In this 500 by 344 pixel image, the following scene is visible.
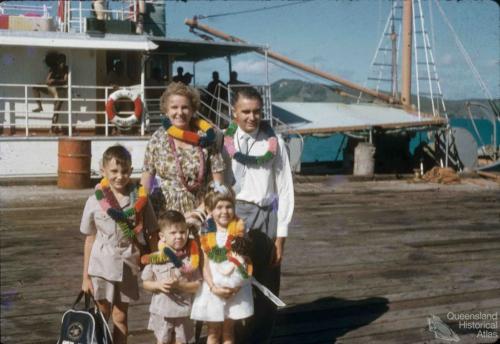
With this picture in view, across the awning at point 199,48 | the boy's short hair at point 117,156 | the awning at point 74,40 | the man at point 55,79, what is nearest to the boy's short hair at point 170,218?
the boy's short hair at point 117,156

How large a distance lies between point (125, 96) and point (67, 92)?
222 cm

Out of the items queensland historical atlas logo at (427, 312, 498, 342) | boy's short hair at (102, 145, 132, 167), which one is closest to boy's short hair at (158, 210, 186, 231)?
boy's short hair at (102, 145, 132, 167)

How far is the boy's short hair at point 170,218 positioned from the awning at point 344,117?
13977 mm

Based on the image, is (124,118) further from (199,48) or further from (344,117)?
(344,117)

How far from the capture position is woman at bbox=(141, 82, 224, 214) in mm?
3941

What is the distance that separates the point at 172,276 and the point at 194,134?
0.81 meters

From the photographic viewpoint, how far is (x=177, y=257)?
3.80 metres

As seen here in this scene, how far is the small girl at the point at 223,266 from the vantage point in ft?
12.6

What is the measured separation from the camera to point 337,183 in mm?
15734

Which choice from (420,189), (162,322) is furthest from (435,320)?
(420,189)

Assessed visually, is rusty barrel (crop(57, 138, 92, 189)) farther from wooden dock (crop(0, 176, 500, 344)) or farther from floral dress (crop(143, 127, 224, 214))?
floral dress (crop(143, 127, 224, 214))

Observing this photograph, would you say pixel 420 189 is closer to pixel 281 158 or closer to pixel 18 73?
pixel 18 73

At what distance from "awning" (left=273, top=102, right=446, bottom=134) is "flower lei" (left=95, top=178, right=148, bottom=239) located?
1391cm

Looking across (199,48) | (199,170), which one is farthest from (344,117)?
(199,170)
